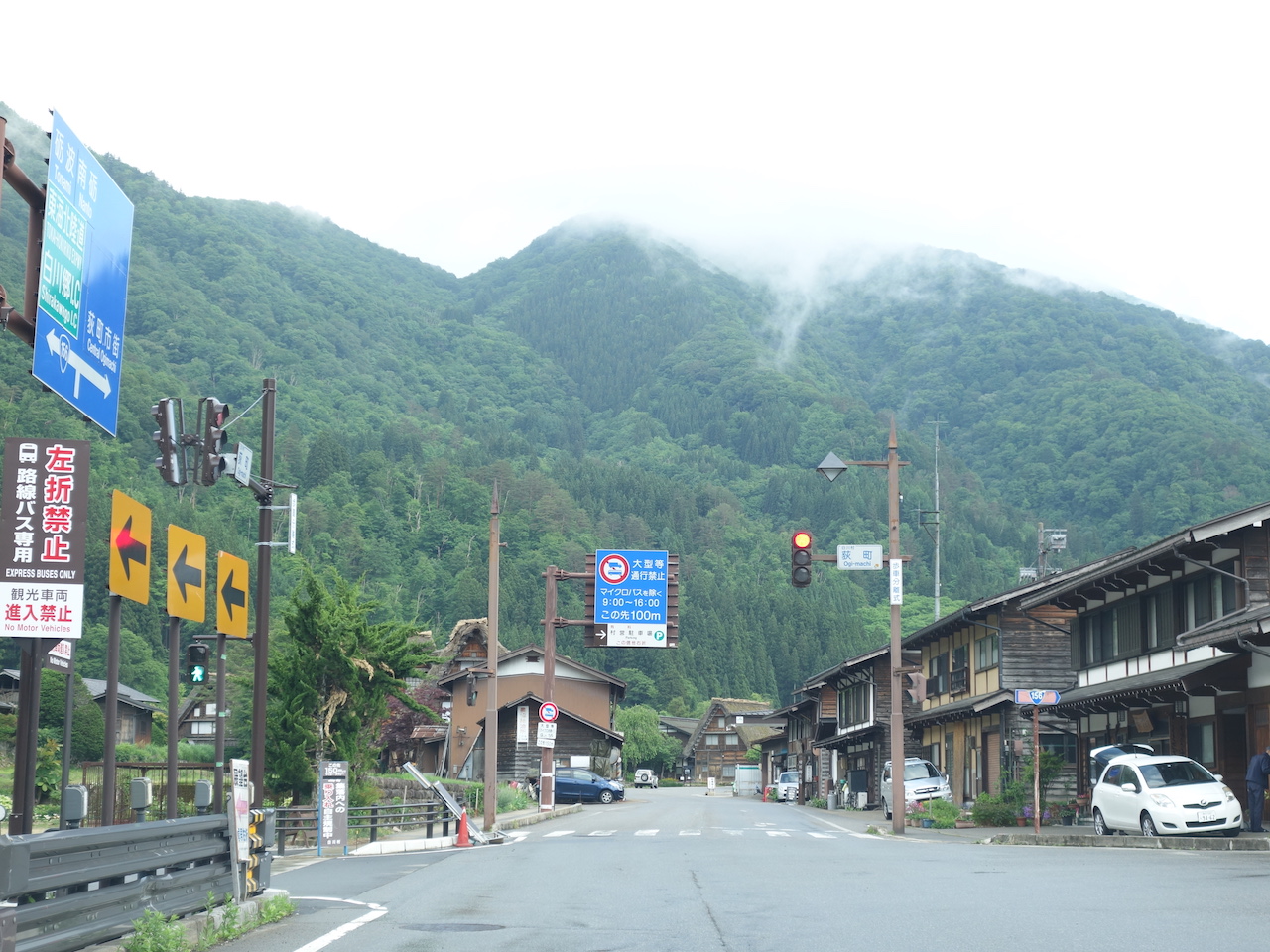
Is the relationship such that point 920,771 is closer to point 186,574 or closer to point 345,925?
point 186,574

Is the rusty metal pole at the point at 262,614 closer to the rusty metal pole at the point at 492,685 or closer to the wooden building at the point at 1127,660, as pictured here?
the rusty metal pole at the point at 492,685

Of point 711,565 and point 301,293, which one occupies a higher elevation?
point 301,293

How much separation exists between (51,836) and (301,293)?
186 m

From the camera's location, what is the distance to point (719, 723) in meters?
118

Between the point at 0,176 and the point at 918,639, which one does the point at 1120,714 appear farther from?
the point at 0,176

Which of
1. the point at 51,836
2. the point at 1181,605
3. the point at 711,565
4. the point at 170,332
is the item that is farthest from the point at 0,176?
the point at 170,332

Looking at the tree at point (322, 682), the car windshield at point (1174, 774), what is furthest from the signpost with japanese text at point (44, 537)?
the car windshield at point (1174, 774)

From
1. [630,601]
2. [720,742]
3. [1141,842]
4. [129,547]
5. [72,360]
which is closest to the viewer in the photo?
[72,360]

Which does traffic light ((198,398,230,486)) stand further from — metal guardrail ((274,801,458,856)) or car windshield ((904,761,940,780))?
car windshield ((904,761,940,780))

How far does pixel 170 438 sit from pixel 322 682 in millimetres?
14781

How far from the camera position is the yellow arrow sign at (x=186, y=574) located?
18.5m

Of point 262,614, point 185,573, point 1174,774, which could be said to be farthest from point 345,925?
point 1174,774

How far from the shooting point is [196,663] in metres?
20.4

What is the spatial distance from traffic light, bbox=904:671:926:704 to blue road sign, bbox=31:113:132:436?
3984 cm
